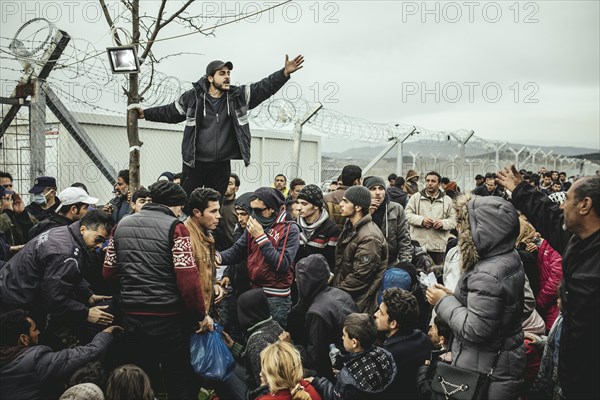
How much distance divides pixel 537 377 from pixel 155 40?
4.11 meters

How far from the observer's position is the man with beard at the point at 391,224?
5.41 metres

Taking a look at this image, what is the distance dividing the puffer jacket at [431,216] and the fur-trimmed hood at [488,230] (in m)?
3.71

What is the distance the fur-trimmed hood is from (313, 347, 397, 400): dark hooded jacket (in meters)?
0.86

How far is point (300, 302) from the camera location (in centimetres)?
420

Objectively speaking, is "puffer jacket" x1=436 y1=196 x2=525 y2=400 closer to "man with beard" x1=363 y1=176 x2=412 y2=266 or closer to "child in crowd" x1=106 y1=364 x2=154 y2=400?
"child in crowd" x1=106 y1=364 x2=154 y2=400

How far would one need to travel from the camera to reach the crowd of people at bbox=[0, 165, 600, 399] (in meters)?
2.88

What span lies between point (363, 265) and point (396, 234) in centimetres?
115

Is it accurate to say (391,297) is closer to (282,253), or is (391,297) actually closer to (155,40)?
(282,253)

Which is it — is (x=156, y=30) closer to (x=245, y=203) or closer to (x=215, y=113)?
(x=215, y=113)

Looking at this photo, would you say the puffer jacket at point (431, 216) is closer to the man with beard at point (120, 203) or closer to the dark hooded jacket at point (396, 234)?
the dark hooded jacket at point (396, 234)

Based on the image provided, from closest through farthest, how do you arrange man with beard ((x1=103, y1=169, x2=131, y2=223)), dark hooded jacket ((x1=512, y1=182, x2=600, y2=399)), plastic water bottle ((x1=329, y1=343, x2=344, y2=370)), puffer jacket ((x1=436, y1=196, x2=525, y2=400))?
dark hooded jacket ((x1=512, y1=182, x2=600, y2=399)), puffer jacket ((x1=436, y1=196, x2=525, y2=400)), plastic water bottle ((x1=329, y1=343, x2=344, y2=370)), man with beard ((x1=103, y1=169, x2=131, y2=223))

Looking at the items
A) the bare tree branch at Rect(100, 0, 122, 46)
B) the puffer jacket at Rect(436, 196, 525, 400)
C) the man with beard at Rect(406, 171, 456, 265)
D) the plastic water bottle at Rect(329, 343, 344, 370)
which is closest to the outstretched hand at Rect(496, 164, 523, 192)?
the puffer jacket at Rect(436, 196, 525, 400)

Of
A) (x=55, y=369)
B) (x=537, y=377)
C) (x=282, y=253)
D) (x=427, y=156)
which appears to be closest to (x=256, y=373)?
(x=282, y=253)

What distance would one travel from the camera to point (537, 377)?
135 inches
